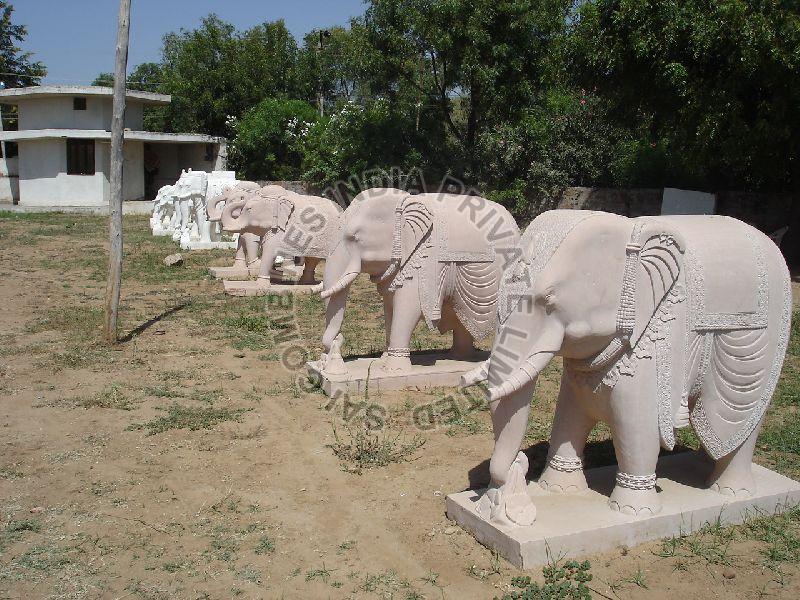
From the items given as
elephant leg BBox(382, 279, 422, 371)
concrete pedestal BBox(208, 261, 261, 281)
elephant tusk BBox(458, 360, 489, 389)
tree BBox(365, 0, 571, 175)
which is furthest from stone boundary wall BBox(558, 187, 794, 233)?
elephant tusk BBox(458, 360, 489, 389)

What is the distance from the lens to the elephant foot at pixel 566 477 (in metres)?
4.75

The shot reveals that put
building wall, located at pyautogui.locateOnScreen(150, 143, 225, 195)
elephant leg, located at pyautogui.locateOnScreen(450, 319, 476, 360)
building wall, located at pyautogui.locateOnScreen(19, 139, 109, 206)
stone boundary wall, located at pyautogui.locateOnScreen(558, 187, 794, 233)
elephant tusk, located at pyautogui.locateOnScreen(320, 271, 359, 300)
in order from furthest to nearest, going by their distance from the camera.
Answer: building wall, located at pyautogui.locateOnScreen(150, 143, 225, 195)
building wall, located at pyautogui.locateOnScreen(19, 139, 109, 206)
stone boundary wall, located at pyautogui.locateOnScreen(558, 187, 794, 233)
elephant leg, located at pyautogui.locateOnScreen(450, 319, 476, 360)
elephant tusk, located at pyautogui.locateOnScreen(320, 271, 359, 300)

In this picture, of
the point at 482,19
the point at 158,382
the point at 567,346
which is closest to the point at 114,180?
the point at 158,382

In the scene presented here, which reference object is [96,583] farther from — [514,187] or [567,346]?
[514,187]

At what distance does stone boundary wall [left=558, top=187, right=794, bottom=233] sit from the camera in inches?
643

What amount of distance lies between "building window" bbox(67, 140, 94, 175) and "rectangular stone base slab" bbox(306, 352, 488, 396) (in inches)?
992

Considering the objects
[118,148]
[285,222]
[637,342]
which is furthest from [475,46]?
[637,342]

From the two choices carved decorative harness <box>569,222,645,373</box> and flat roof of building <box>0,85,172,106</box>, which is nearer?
carved decorative harness <box>569,222,645,373</box>

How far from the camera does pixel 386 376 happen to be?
24.5ft

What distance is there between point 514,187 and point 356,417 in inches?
553

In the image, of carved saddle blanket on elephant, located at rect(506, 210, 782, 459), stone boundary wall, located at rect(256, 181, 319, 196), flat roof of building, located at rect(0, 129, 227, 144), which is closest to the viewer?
carved saddle blanket on elephant, located at rect(506, 210, 782, 459)

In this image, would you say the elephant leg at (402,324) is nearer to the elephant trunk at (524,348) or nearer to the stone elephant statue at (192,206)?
the elephant trunk at (524,348)

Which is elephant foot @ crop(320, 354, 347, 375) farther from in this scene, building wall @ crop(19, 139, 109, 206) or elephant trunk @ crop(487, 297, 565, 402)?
building wall @ crop(19, 139, 109, 206)

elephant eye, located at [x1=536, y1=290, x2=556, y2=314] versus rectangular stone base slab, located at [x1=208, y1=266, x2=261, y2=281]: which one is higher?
elephant eye, located at [x1=536, y1=290, x2=556, y2=314]
